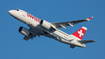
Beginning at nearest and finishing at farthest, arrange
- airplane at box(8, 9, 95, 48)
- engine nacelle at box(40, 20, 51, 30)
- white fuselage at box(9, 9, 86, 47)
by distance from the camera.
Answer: engine nacelle at box(40, 20, 51, 30) < airplane at box(8, 9, 95, 48) < white fuselage at box(9, 9, 86, 47)

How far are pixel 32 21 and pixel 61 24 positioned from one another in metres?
6.42

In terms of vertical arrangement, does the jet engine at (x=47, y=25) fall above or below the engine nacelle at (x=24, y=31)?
below

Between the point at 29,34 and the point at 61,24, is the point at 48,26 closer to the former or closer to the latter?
the point at 61,24

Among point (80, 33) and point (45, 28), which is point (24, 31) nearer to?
point (45, 28)

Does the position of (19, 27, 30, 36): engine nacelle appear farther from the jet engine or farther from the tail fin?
the tail fin

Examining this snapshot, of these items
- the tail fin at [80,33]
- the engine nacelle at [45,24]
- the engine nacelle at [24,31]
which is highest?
the tail fin at [80,33]

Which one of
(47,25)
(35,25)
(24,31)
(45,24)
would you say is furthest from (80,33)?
(24,31)

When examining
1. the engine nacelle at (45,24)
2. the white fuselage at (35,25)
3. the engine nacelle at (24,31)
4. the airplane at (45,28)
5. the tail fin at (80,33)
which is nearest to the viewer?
the engine nacelle at (45,24)

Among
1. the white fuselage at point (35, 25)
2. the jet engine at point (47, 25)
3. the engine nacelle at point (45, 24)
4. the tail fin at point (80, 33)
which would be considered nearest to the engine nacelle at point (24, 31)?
the white fuselage at point (35, 25)

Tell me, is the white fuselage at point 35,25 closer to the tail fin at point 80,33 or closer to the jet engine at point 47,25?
the jet engine at point 47,25

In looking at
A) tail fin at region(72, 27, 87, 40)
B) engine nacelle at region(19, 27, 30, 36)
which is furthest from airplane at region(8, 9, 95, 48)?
tail fin at region(72, 27, 87, 40)

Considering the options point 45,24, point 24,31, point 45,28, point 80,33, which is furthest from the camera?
point 80,33

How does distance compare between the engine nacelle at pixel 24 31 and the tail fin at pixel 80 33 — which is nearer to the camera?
the engine nacelle at pixel 24 31

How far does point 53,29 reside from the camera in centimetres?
3888
